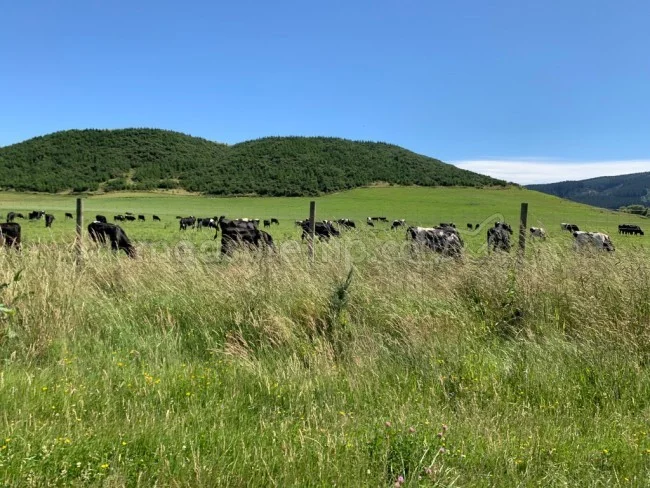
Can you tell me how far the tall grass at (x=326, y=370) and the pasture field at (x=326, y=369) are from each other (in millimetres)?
19

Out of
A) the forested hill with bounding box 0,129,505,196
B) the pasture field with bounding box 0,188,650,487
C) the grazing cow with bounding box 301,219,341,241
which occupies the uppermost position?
the forested hill with bounding box 0,129,505,196

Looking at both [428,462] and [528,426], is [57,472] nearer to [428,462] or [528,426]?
[428,462]

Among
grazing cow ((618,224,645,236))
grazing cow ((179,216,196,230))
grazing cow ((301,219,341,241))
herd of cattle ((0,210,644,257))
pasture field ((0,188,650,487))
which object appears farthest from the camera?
grazing cow ((618,224,645,236))

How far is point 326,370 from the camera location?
4457 millimetres

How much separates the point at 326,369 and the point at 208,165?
14388cm

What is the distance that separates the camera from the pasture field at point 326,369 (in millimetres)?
2977

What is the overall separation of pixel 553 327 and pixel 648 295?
115 cm

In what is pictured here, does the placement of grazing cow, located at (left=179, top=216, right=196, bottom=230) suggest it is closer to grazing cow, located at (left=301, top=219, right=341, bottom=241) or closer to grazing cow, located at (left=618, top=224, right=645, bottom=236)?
grazing cow, located at (left=301, top=219, right=341, bottom=241)

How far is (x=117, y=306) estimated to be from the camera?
6180 mm

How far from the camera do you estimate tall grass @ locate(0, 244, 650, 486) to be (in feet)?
9.77

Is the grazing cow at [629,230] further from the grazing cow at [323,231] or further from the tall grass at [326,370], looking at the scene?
the tall grass at [326,370]

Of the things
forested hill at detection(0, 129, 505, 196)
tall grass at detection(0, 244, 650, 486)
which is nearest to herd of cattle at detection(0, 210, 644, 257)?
tall grass at detection(0, 244, 650, 486)

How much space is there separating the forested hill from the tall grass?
98.8 meters

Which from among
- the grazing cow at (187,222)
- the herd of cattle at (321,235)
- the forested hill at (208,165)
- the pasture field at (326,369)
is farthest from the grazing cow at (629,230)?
the forested hill at (208,165)
